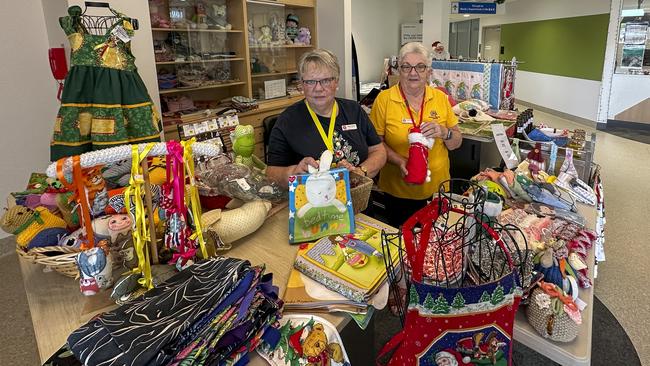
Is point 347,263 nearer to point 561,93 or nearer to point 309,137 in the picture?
point 309,137

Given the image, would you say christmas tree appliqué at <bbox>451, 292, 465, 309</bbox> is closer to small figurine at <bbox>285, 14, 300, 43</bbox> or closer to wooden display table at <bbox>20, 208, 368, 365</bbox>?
wooden display table at <bbox>20, 208, 368, 365</bbox>

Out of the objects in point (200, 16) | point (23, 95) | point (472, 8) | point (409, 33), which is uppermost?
point (472, 8)

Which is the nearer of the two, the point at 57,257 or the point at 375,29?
the point at 57,257

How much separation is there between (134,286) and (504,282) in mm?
987

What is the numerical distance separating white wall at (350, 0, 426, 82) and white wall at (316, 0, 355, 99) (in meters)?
4.07

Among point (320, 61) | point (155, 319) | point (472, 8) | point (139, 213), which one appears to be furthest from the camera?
point (472, 8)

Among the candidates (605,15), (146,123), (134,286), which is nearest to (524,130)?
(146,123)

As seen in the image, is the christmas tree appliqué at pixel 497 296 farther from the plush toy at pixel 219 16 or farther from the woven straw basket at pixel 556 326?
the plush toy at pixel 219 16

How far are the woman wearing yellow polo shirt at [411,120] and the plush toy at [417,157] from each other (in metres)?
0.08

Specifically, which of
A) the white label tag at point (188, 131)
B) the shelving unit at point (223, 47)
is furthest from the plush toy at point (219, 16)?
the white label tag at point (188, 131)

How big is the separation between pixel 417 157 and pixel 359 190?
2.30 feet

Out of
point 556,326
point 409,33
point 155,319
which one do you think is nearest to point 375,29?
point 409,33

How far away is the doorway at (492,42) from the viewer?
42.2ft

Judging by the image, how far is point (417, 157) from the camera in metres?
2.10
